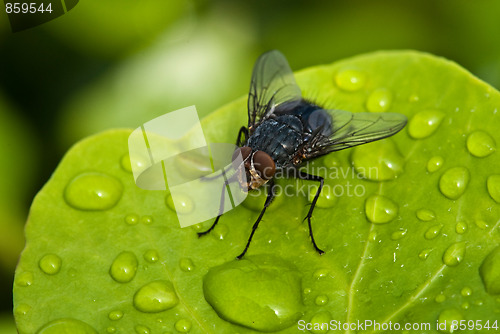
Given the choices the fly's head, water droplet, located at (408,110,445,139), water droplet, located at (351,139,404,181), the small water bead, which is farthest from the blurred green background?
the small water bead

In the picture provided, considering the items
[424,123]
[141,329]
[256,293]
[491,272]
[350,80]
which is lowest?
[141,329]

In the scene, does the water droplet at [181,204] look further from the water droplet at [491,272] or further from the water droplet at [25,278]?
the water droplet at [491,272]

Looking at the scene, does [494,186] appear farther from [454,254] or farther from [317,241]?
[317,241]

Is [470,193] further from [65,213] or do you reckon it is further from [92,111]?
[92,111]

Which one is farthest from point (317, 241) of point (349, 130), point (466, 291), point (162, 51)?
point (162, 51)

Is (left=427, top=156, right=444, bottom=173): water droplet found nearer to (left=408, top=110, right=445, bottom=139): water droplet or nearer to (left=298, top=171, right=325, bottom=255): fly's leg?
(left=408, top=110, right=445, bottom=139): water droplet

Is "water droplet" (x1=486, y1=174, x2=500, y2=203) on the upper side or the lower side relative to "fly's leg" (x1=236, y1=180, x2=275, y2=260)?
upper
